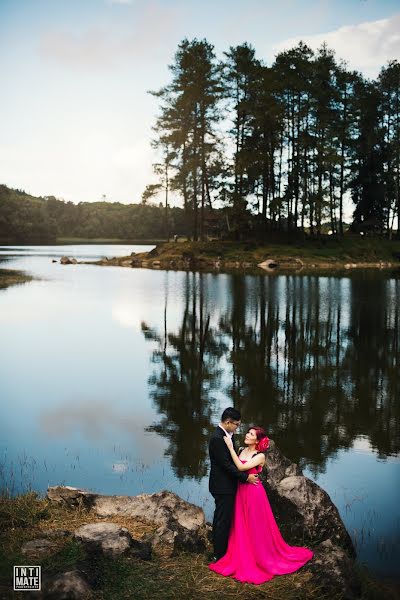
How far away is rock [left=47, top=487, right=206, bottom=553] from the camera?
7426mm

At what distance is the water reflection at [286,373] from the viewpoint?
1259 cm

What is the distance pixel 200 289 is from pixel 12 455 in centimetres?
3003

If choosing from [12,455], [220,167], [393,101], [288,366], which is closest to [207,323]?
[288,366]

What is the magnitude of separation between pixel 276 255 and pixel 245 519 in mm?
54809

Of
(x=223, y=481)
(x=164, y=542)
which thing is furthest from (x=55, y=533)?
(x=223, y=481)

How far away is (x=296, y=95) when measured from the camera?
63469mm

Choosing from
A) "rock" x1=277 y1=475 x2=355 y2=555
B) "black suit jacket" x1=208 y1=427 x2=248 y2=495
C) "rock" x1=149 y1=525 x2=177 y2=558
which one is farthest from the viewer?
"rock" x1=277 y1=475 x2=355 y2=555

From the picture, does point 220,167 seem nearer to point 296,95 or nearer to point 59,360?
point 296,95

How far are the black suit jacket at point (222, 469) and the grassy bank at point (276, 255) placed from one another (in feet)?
163

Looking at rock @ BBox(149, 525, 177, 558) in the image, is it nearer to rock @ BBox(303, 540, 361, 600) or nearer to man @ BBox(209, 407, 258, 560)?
man @ BBox(209, 407, 258, 560)

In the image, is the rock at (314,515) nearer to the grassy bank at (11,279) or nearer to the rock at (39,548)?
the rock at (39,548)

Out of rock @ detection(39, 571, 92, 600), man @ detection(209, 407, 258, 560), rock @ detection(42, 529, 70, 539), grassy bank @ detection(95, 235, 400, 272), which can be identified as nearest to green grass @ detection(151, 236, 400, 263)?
grassy bank @ detection(95, 235, 400, 272)

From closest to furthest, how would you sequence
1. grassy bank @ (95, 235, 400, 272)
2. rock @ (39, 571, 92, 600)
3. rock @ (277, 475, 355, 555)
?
rock @ (39, 571, 92, 600)
rock @ (277, 475, 355, 555)
grassy bank @ (95, 235, 400, 272)

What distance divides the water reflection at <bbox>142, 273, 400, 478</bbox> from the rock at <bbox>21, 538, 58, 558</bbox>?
382 cm
